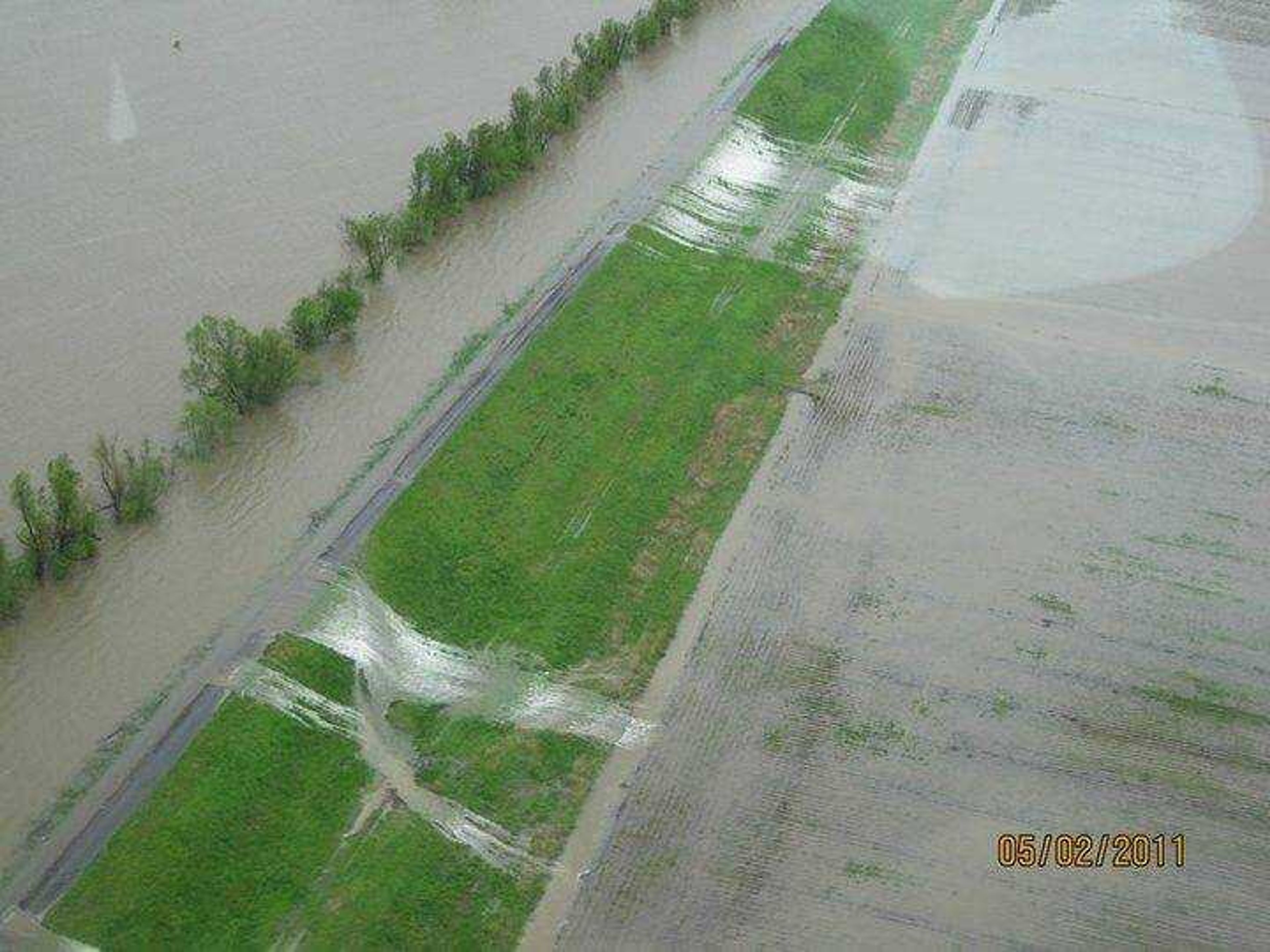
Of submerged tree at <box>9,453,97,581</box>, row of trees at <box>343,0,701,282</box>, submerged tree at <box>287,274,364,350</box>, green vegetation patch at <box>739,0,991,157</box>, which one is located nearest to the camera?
submerged tree at <box>9,453,97,581</box>

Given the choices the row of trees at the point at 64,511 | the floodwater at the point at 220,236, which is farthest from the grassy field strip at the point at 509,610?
the row of trees at the point at 64,511

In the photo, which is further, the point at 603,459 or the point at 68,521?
the point at 603,459

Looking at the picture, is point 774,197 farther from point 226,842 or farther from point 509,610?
point 226,842

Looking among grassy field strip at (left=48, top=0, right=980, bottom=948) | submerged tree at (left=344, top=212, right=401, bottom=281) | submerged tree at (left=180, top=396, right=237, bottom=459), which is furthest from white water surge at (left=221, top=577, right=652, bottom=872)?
submerged tree at (left=344, top=212, right=401, bottom=281)

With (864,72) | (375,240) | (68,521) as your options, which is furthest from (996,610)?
(864,72)

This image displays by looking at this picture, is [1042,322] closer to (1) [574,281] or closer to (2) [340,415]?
(1) [574,281]

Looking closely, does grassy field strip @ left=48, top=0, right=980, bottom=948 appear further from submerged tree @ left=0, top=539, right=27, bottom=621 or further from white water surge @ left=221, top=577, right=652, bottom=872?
submerged tree @ left=0, top=539, right=27, bottom=621
